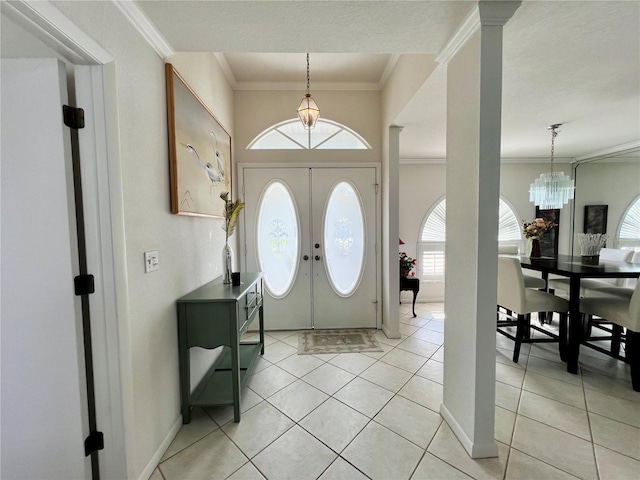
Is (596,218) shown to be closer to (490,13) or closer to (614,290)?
(614,290)

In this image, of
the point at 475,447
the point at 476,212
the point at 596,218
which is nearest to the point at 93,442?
the point at 475,447

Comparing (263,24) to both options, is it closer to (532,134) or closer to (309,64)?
(309,64)

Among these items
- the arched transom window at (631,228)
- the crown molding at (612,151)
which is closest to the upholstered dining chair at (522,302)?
the crown molding at (612,151)

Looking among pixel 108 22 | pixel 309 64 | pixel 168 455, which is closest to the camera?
pixel 108 22

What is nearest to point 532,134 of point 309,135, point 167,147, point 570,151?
point 570,151

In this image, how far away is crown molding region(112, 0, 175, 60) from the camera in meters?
1.27

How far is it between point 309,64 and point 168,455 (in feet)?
11.5

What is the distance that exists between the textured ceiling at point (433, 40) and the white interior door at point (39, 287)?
0.78 meters

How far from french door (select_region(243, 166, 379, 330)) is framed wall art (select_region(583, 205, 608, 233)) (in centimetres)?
450

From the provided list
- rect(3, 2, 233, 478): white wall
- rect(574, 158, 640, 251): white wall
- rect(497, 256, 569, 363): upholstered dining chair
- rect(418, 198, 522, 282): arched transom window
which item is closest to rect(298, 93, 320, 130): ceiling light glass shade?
rect(3, 2, 233, 478): white wall

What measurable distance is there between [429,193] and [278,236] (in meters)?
3.00

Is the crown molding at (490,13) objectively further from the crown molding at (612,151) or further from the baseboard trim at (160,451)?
the crown molding at (612,151)

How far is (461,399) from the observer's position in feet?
5.11

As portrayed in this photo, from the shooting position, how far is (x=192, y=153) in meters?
1.91
